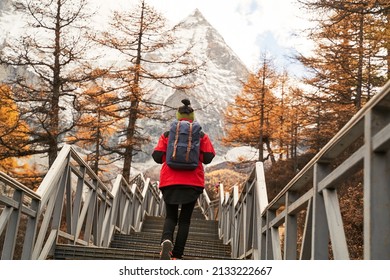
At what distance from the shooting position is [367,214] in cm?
202

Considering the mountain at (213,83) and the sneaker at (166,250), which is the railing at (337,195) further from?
the mountain at (213,83)

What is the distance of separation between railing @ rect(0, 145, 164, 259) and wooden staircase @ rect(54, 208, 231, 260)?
0.20 m

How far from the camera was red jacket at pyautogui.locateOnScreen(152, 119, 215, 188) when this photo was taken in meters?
4.97

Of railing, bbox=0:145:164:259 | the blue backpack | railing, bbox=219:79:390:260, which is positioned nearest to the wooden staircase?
railing, bbox=0:145:164:259

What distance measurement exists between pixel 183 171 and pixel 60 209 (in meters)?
1.36

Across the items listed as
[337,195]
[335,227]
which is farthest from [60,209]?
[335,227]

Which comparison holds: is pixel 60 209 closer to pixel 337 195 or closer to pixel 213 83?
pixel 337 195

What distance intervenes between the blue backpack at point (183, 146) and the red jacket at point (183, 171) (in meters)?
0.09

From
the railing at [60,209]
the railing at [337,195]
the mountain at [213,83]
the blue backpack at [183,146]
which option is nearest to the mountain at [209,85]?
the mountain at [213,83]

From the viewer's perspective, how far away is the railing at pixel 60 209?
383 cm

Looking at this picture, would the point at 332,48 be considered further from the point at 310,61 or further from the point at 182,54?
the point at 182,54
